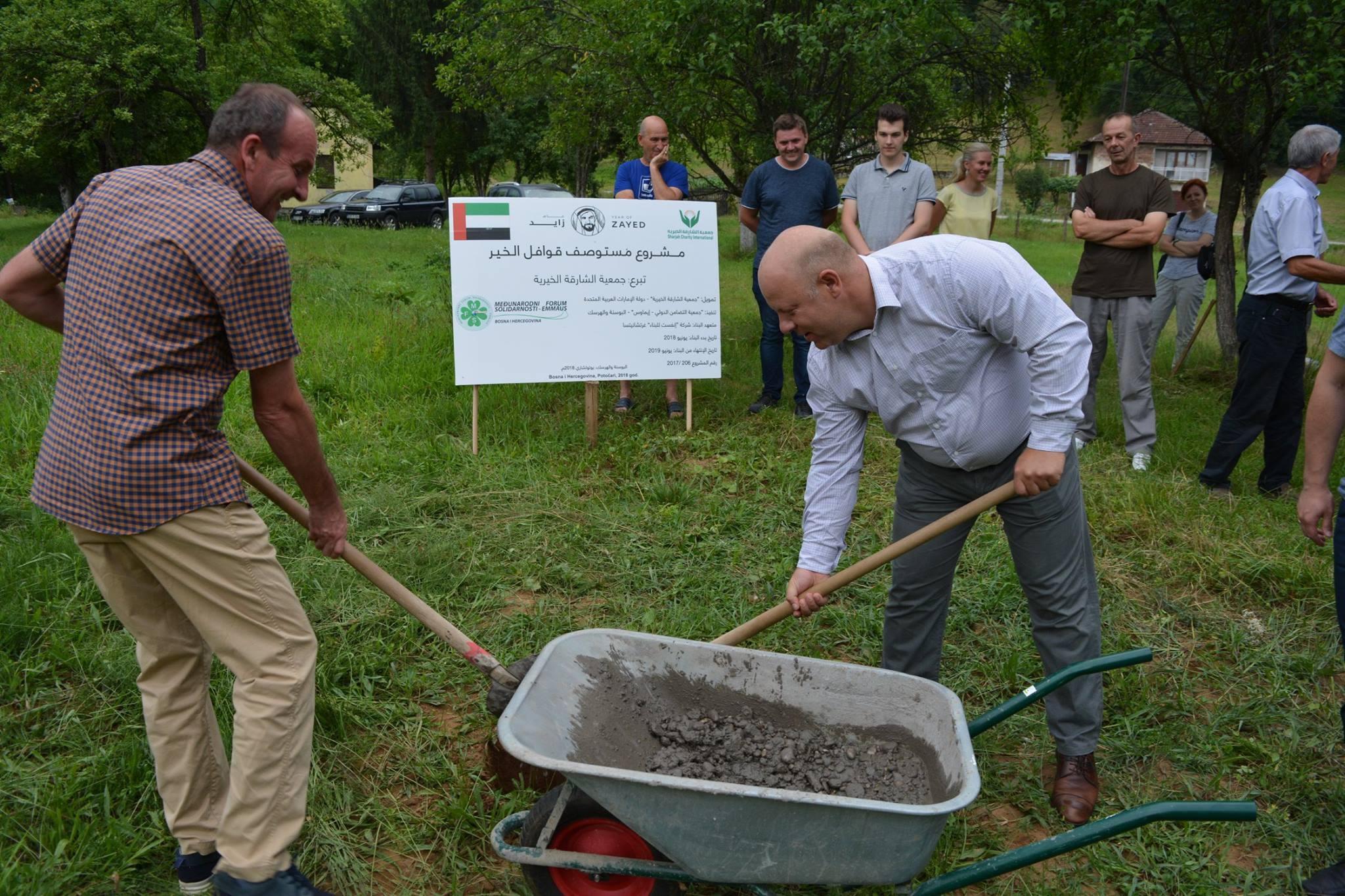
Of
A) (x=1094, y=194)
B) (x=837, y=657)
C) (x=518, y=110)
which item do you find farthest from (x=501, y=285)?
(x=518, y=110)

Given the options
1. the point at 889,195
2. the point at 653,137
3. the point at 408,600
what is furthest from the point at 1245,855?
the point at 653,137

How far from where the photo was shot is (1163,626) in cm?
430

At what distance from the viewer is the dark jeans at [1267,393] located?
Result: 554cm

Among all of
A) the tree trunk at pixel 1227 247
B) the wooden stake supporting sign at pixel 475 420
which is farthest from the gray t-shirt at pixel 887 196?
the tree trunk at pixel 1227 247

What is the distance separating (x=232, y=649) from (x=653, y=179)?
5.09m

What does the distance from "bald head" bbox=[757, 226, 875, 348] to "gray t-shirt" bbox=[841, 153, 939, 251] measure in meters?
4.20

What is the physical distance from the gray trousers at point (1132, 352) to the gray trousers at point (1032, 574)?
3.40m

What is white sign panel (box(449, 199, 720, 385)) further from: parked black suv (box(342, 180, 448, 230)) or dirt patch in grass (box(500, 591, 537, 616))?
parked black suv (box(342, 180, 448, 230))

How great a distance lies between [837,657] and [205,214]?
2.88 meters

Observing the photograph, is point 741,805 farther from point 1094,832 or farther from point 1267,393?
point 1267,393

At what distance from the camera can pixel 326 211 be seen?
27.3 meters

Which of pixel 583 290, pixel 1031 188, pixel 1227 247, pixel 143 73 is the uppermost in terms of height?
pixel 143 73

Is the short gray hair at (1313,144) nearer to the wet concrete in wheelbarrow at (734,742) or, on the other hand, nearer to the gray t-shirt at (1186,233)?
the gray t-shirt at (1186,233)

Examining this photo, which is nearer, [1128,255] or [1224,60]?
[1128,255]
